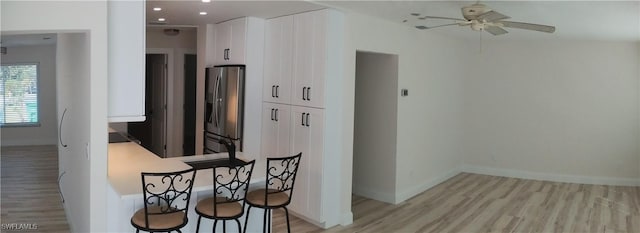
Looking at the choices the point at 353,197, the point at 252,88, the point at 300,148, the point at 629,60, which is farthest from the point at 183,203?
the point at 629,60

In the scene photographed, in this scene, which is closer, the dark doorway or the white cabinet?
the white cabinet

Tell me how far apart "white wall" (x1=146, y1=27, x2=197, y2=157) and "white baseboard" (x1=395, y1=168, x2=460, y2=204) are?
365cm

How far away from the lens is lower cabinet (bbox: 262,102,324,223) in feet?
14.5

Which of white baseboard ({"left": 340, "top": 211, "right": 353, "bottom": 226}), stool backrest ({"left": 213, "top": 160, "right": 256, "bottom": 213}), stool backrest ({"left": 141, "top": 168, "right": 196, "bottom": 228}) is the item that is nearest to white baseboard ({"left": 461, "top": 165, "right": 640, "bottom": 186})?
white baseboard ({"left": 340, "top": 211, "right": 353, "bottom": 226})

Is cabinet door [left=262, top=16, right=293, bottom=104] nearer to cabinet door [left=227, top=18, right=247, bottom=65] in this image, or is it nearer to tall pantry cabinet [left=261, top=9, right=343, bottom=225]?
tall pantry cabinet [left=261, top=9, right=343, bottom=225]

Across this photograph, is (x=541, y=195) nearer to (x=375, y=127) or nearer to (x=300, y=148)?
(x=375, y=127)

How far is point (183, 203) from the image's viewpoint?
10.2 feet

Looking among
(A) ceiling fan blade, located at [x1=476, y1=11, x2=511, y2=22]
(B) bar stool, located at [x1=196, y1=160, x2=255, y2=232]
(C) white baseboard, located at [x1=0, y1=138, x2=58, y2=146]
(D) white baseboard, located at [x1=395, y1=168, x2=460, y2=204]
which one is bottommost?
(D) white baseboard, located at [x1=395, y1=168, x2=460, y2=204]

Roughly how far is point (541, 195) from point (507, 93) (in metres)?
1.89

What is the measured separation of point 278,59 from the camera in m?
4.90

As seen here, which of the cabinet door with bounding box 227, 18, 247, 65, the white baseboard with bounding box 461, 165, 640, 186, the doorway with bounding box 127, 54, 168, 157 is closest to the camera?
the cabinet door with bounding box 227, 18, 247, 65

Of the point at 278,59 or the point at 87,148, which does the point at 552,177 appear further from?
the point at 87,148

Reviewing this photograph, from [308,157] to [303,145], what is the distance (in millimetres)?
141

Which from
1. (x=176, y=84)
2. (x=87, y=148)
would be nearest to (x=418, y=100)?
(x=176, y=84)
